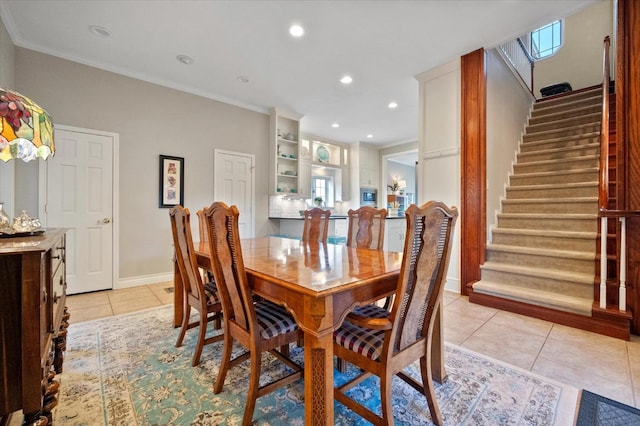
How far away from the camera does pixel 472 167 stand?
3.23 metres

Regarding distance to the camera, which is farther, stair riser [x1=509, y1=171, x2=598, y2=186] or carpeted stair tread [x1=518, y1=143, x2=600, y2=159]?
carpeted stair tread [x1=518, y1=143, x2=600, y2=159]

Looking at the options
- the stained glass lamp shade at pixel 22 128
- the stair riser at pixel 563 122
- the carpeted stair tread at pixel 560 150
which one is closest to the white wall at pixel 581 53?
the stair riser at pixel 563 122

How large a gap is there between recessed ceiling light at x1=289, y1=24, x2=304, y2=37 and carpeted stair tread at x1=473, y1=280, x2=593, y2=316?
329 cm

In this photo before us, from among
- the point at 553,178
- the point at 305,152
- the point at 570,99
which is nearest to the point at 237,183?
the point at 305,152

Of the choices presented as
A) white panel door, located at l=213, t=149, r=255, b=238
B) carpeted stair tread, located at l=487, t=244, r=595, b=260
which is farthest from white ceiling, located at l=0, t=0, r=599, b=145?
carpeted stair tread, located at l=487, t=244, r=595, b=260

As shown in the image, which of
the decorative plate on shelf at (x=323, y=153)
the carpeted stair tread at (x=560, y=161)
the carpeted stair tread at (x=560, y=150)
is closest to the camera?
the carpeted stair tread at (x=560, y=161)

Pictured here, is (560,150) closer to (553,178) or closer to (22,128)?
(553,178)

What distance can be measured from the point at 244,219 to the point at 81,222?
7.05 ft

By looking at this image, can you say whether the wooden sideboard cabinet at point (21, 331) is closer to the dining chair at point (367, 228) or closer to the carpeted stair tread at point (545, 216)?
the dining chair at point (367, 228)

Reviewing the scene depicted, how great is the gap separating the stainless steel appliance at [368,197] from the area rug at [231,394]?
5557mm

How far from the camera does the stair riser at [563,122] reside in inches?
169

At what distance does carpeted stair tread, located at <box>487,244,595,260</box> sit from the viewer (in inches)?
→ 108

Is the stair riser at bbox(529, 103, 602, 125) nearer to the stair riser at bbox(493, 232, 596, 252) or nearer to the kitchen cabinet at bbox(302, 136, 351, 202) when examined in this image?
the stair riser at bbox(493, 232, 596, 252)

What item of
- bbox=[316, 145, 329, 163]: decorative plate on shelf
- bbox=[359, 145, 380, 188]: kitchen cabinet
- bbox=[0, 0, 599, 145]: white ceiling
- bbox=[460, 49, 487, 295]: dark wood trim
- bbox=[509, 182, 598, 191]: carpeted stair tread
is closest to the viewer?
bbox=[0, 0, 599, 145]: white ceiling
